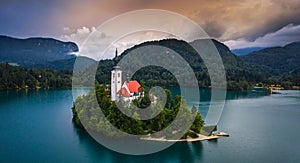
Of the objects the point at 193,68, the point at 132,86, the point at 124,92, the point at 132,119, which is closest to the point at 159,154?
the point at 132,119

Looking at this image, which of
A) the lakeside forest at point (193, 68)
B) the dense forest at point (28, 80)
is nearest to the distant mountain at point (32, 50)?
the lakeside forest at point (193, 68)

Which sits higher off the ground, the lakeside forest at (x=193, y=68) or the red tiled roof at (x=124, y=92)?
the lakeside forest at (x=193, y=68)

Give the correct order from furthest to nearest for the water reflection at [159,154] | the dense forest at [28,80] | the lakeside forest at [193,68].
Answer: the lakeside forest at [193,68] → the dense forest at [28,80] → the water reflection at [159,154]

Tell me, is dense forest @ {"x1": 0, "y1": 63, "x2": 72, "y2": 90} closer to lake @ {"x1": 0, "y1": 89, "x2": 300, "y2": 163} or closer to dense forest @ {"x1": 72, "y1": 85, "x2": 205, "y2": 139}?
lake @ {"x1": 0, "y1": 89, "x2": 300, "y2": 163}

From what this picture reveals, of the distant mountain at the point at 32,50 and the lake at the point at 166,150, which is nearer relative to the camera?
the lake at the point at 166,150

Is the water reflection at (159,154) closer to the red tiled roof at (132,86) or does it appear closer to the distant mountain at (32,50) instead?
the red tiled roof at (132,86)

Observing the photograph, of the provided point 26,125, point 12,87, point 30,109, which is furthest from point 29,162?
point 12,87

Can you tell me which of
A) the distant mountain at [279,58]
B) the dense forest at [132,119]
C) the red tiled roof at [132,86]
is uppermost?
the distant mountain at [279,58]
